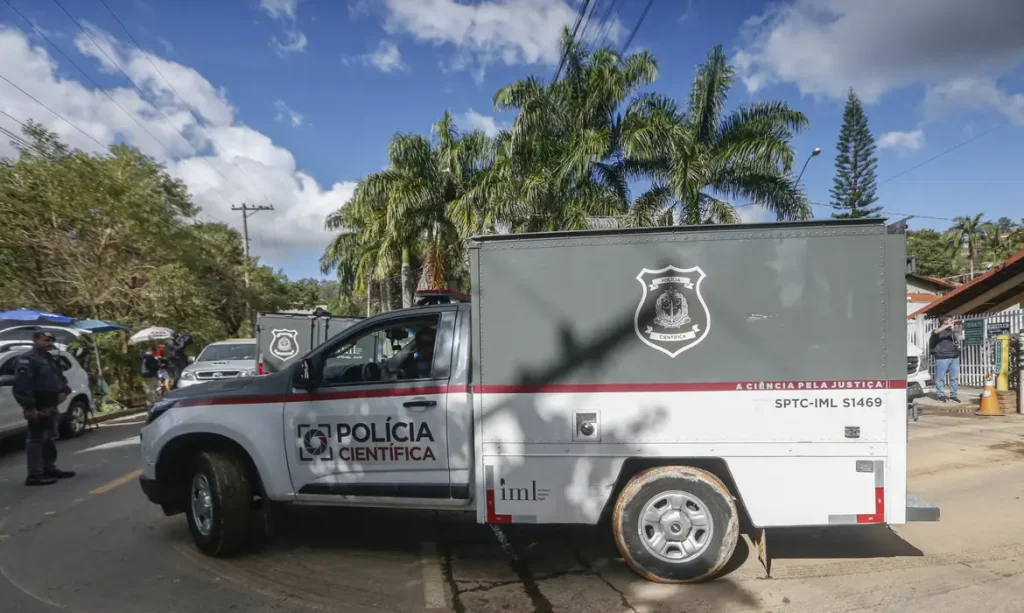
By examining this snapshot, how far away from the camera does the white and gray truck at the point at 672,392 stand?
4.42 m

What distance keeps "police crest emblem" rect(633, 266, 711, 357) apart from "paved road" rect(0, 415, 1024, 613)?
1711 mm

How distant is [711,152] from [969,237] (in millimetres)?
52941

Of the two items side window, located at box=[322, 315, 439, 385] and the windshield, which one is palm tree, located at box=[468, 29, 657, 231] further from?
side window, located at box=[322, 315, 439, 385]

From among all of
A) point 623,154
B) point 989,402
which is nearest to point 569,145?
point 623,154

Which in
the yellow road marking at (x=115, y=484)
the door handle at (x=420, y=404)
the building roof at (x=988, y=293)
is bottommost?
the yellow road marking at (x=115, y=484)

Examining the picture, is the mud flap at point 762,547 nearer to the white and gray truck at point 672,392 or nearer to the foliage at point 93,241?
the white and gray truck at point 672,392

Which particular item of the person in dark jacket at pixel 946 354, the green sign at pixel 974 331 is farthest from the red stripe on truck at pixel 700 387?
the green sign at pixel 974 331

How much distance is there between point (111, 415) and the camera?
→ 15969mm

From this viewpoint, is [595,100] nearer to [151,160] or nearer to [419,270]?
[419,270]

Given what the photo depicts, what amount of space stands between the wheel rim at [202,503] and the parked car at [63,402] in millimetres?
6411

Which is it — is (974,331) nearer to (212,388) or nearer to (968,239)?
(212,388)

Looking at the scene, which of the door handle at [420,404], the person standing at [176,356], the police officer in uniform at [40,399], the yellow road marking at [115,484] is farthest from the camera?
the person standing at [176,356]

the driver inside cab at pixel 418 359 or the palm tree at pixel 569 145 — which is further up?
the palm tree at pixel 569 145

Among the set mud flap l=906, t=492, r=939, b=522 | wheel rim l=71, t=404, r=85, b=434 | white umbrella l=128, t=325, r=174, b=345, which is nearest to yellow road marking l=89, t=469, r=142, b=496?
wheel rim l=71, t=404, r=85, b=434
